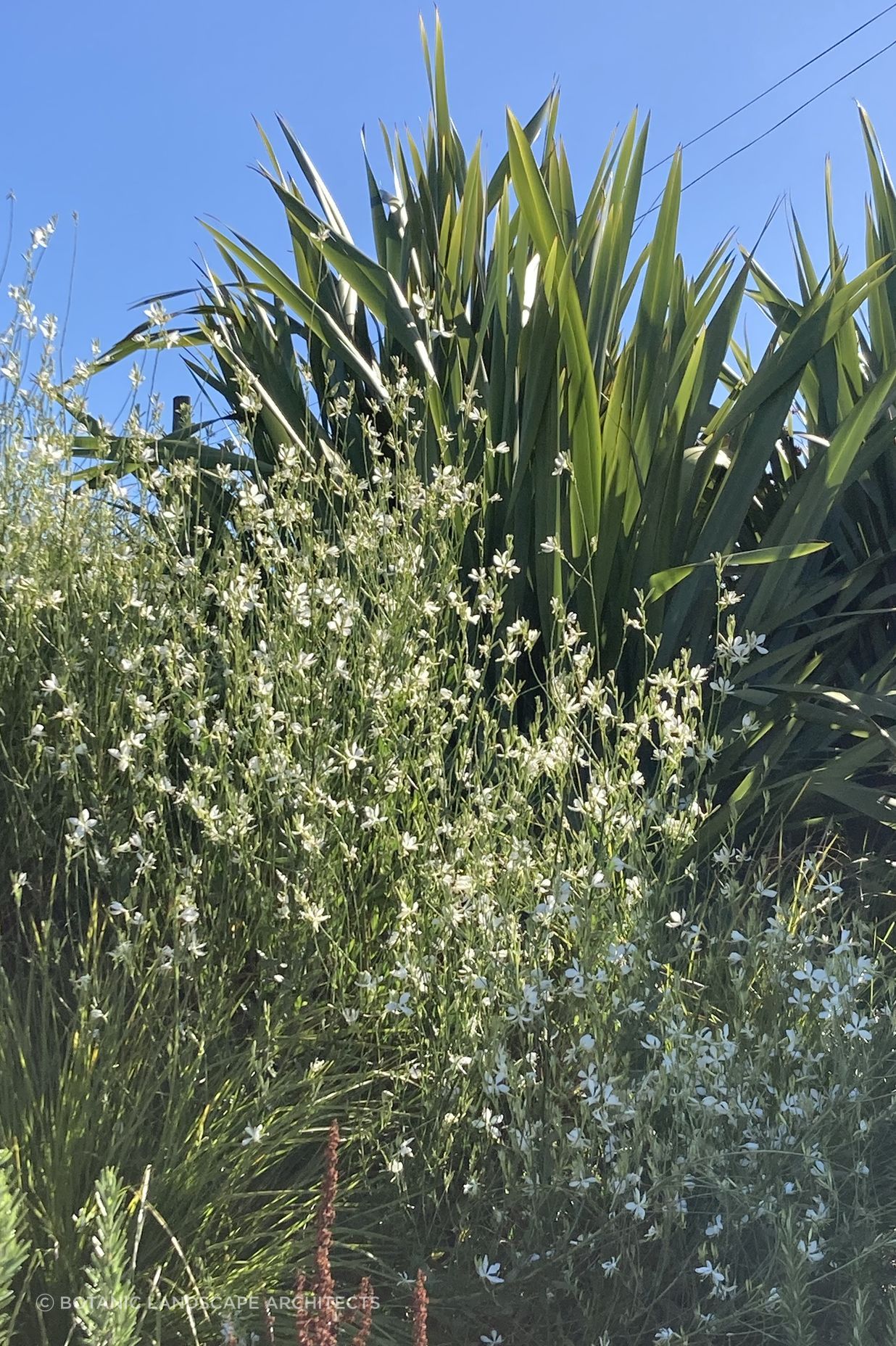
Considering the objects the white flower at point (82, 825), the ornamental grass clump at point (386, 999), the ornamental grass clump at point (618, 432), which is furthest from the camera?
the ornamental grass clump at point (618, 432)

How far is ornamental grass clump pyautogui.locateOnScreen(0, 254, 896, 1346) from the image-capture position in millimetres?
1546

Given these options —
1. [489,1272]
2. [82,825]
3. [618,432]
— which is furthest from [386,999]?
[618,432]

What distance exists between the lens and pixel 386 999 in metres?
1.88

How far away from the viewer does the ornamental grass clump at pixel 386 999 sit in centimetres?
155

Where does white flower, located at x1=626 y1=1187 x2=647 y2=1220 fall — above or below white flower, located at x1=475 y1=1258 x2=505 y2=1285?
above

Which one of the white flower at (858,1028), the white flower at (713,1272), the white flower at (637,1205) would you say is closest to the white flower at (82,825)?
the white flower at (637,1205)

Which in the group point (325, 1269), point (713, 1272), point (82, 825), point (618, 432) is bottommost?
point (713, 1272)

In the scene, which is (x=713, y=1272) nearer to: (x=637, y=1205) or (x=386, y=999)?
(x=637, y=1205)

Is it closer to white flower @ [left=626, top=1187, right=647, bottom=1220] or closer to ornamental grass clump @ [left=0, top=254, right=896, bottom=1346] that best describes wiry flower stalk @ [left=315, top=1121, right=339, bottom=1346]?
ornamental grass clump @ [left=0, top=254, right=896, bottom=1346]

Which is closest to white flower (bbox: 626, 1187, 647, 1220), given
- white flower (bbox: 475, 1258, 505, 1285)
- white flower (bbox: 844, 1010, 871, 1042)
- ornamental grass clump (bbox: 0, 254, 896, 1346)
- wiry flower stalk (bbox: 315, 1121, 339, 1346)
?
ornamental grass clump (bbox: 0, 254, 896, 1346)

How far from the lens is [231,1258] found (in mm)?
1572

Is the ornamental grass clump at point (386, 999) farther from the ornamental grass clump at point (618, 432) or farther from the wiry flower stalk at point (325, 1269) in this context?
the ornamental grass clump at point (618, 432)

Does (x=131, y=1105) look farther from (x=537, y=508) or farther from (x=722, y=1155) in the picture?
(x=537, y=508)

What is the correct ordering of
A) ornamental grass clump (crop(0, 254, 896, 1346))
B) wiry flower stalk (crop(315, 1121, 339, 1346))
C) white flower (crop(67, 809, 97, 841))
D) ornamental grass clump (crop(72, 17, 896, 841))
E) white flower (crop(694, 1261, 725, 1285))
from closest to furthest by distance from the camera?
wiry flower stalk (crop(315, 1121, 339, 1346)), white flower (crop(694, 1261, 725, 1285)), ornamental grass clump (crop(0, 254, 896, 1346)), white flower (crop(67, 809, 97, 841)), ornamental grass clump (crop(72, 17, 896, 841))
